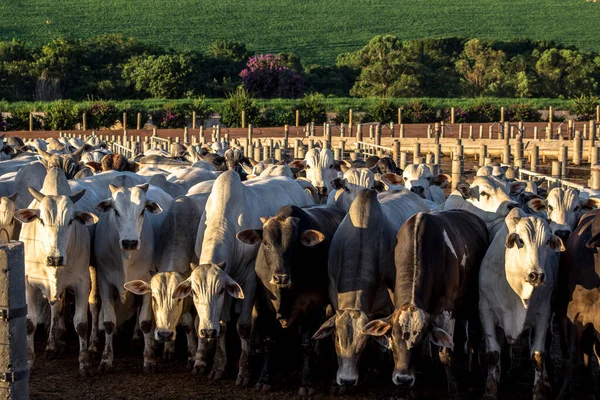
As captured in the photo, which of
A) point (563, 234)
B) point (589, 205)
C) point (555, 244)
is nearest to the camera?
point (555, 244)

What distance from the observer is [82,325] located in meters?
11.5

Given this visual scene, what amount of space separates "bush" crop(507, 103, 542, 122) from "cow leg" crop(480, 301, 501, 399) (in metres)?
42.4

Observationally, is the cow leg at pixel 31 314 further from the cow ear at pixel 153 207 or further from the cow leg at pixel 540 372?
the cow leg at pixel 540 372

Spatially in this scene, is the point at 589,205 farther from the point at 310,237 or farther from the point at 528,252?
the point at 310,237

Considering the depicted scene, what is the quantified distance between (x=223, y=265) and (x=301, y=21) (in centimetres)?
11812

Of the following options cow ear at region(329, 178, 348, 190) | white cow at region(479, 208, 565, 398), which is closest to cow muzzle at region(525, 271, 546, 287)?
white cow at region(479, 208, 565, 398)

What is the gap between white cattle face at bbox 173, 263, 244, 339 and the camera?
34.5 feet

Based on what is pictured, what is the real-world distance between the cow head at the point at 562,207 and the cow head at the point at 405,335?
2973 millimetres

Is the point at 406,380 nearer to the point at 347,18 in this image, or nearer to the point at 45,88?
the point at 45,88

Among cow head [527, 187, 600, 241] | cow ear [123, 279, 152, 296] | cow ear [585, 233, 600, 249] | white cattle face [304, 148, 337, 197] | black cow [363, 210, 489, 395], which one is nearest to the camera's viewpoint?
black cow [363, 210, 489, 395]

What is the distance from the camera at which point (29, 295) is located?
461 inches

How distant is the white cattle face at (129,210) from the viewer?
445 inches

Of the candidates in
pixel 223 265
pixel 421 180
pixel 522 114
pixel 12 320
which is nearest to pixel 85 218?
pixel 223 265

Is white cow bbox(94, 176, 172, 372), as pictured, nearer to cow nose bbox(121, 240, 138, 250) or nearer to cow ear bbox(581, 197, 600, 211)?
cow nose bbox(121, 240, 138, 250)
